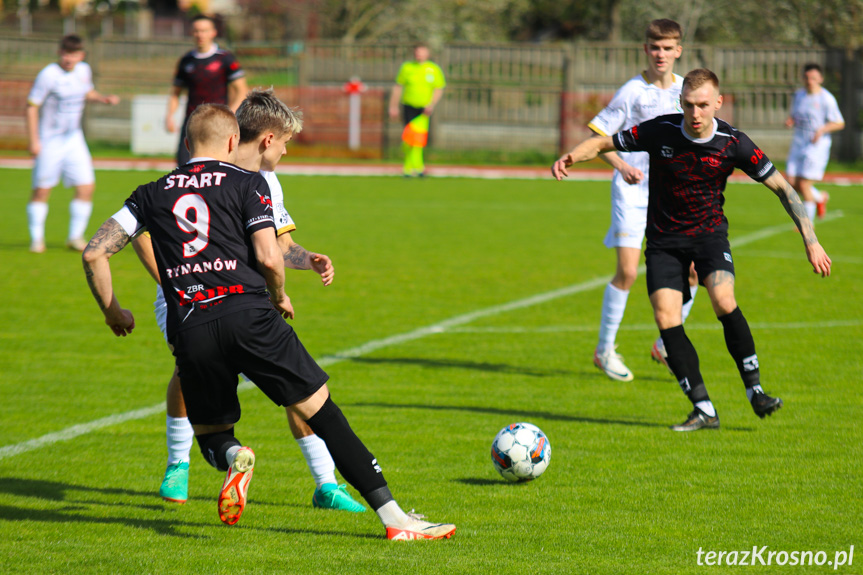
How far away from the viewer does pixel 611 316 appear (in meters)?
7.34

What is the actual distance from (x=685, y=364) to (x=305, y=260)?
102 inches

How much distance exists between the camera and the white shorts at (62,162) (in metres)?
12.5

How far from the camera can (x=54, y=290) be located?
34.0ft

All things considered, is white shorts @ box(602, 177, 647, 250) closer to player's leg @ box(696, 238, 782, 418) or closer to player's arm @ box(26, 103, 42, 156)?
player's leg @ box(696, 238, 782, 418)

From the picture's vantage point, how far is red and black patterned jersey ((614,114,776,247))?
5.71m

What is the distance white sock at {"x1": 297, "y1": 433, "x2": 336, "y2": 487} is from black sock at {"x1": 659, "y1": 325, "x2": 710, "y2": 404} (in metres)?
2.26

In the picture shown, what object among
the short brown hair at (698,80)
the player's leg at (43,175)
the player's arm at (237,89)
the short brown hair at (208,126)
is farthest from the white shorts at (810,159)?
the short brown hair at (208,126)

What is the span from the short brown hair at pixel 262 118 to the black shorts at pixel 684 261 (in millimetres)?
2545

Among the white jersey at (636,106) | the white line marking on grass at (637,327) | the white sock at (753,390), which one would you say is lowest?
the white line marking on grass at (637,327)

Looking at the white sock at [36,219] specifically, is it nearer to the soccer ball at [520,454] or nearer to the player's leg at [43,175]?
the player's leg at [43,175]

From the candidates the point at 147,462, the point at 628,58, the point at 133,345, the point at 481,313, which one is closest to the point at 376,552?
the point at 147,462

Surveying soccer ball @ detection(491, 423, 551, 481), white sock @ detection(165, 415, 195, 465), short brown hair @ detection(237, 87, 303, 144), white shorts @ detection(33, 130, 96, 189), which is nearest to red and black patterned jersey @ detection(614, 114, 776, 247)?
soccer ball @ detection(491, 423, 551, 481)

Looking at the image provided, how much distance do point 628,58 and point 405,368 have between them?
2390 cm

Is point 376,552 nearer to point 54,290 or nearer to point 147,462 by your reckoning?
point 147,462
